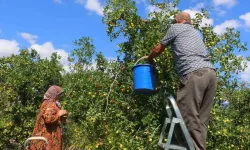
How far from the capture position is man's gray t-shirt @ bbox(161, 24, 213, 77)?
11.3 feet

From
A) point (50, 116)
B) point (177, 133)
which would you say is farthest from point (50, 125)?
point (177, 133)

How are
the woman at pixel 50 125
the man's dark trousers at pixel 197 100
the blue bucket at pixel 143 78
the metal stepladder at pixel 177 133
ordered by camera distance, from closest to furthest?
the metal stepladder at pixel 177 133, the man's dark trousers at pixel 197 100, the blue bucket at pixel 143 78, the woman at pixel 50 125

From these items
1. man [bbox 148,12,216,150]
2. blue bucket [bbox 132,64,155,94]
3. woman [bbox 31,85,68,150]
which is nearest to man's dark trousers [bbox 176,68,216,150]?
man [bbox 148,12,216,150]

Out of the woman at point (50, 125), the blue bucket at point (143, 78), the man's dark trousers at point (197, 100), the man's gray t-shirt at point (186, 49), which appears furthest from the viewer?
the woman at point (50, 125)

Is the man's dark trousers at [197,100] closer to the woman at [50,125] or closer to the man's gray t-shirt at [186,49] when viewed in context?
the man's gray t-shirt at [186,49]

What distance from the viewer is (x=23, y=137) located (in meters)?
8.93

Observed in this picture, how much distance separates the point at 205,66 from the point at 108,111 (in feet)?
5.81

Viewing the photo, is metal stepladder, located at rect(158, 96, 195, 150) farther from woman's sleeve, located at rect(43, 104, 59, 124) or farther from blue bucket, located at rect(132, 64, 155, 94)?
woman's sleeve, located at rect(43, 104, 59, 124)

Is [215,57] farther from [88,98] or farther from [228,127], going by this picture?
[88,98]

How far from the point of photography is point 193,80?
334cm

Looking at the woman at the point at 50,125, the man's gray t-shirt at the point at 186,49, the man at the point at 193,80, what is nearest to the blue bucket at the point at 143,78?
the man at the point at 193,80

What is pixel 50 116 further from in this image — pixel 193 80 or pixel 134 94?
pixel 193 80

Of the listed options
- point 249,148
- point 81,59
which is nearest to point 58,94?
point 249,148

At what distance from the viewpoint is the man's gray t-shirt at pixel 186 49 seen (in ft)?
11.3
